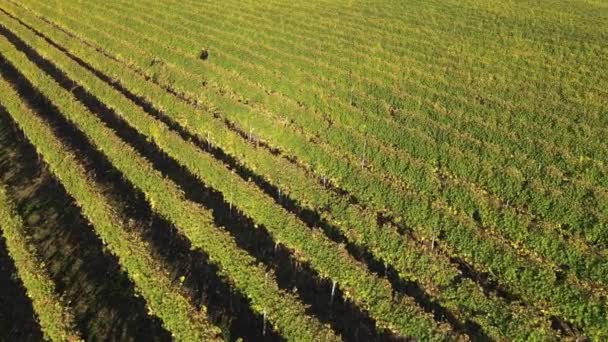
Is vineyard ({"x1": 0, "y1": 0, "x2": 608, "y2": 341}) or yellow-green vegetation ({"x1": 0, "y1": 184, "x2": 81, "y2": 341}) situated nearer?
yellow-green vegetation ({"x1": 0, "y1": 184, "x2": 81, "y2": 341})

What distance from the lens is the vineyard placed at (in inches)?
810

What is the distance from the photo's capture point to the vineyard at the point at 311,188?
67.5ft

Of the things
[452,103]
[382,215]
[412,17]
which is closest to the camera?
[382,215]

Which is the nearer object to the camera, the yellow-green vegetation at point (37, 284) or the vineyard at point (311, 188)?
the yellow-green vegetation at point (37, 284)

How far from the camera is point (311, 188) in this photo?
2705 centimetres

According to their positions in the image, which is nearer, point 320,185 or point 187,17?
point 320,185

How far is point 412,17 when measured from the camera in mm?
53156

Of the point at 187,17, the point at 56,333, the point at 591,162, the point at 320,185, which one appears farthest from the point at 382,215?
the point at 187,17

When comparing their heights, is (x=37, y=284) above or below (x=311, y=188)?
below

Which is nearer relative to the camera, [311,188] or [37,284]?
[37,284]

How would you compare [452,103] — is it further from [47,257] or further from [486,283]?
[47,257]

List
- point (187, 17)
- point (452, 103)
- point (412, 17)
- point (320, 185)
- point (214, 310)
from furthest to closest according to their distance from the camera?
point (187, 17), point (412, 17), point (452, 103), point (320, 185), point (214, 310)

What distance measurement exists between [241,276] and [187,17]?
40.5 meters

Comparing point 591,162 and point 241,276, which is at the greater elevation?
point 591,162
